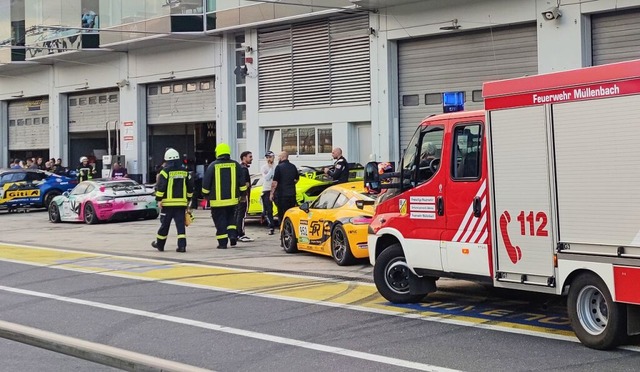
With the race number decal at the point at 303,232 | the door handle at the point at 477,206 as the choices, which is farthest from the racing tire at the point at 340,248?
the door handle at the point at 477,206

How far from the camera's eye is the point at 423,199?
32.1 feet

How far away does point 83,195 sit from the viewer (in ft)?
83.1

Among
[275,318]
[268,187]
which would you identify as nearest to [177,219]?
[268,187]

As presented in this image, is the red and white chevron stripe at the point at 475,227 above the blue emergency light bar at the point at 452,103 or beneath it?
beneath

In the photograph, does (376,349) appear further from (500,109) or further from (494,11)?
(494,11)

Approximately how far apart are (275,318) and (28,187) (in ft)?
76.6

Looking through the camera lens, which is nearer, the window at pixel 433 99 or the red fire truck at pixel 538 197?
the red fire truck at pixel 538 197

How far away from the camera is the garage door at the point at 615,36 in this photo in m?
18.7

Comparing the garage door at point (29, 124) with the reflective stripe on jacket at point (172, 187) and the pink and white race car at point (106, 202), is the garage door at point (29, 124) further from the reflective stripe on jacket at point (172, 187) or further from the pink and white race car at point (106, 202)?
the reflective stripe on jacket at point (172, 187)

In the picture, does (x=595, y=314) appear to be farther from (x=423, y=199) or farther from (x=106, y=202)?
(x=106, y=202)

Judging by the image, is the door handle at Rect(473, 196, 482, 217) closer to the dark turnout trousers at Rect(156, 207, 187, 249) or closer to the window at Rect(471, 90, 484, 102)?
the dark turnout trousers at Rect(156, 207, 187, 249)

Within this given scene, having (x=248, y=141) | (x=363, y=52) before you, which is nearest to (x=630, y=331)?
(x=363, y=52)

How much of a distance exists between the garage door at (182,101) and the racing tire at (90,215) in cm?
716

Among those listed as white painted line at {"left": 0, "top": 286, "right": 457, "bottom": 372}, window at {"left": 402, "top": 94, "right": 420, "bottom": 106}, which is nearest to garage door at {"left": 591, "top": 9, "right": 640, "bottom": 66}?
window at {"left": 402, "top": 94, "right": 420, "bottom": 106}
